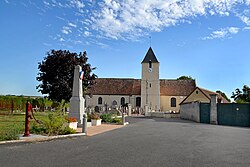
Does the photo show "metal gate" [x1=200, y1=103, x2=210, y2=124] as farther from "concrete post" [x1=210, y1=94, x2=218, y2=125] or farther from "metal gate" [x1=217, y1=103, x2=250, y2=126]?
"metal gate" [x1=217, y1=103, x2=250, y2=126]

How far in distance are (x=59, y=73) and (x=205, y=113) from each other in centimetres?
1849

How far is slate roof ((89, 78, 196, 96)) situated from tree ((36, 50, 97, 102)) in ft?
84.8

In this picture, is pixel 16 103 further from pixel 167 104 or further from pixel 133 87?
pixel 167 104

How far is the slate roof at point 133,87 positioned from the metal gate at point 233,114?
3475 cm

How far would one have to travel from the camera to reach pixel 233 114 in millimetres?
25031

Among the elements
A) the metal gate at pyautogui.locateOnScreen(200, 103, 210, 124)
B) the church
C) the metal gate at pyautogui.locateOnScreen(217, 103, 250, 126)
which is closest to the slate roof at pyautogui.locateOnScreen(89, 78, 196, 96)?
the church

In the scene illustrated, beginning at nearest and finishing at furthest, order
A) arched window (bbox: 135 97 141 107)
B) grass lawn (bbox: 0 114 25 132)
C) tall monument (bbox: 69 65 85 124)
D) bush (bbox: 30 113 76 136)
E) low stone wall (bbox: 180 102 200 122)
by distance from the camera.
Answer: bush (bbox: 30 113 76 136) < grass lawn (bbox: 0 114 25 132) < tall monument (bbox: 69 65 85 124) < low stone wall (bbox: 180 102 200 122) < arched window (bbox: 135 97 141 107)

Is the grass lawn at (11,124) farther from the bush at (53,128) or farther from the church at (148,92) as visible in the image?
the church at (148,92)

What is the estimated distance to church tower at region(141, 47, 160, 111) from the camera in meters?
59.5

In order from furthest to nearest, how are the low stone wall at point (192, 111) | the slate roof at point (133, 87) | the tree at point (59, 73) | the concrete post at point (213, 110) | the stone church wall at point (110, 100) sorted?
1. the stone church wall at point (110, 100)
2. the slate roof at point (133, 87)
3. the tree at point (59, 73)
4. the low stone wall at point (192, 111)
5. the concrete post at point (213, 110)

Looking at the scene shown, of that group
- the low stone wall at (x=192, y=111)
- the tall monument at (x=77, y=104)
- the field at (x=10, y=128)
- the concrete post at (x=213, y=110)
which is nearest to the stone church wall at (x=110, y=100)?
the low stone wall at (x=192, y=111)

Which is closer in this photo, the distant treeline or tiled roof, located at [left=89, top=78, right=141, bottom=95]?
the distant treeline

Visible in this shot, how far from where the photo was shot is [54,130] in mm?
12281

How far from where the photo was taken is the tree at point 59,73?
109 feet
